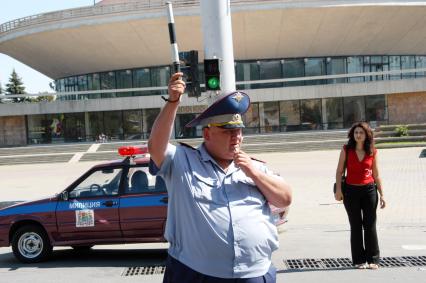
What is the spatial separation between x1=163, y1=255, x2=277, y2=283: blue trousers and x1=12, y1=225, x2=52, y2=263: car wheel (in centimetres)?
621

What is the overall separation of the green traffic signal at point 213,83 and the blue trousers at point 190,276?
705cm

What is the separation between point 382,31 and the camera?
162 feet

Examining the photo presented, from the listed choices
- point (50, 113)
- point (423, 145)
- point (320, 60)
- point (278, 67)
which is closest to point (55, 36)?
point (50, 113)

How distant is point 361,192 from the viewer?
746cm

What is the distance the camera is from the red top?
7484 mm

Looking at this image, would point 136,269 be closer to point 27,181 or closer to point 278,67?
point 27,181

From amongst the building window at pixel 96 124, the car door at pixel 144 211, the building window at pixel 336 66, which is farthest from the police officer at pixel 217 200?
the building window at pixel 336 66

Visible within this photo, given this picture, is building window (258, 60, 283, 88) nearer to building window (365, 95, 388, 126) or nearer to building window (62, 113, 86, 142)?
building window (365, 95, 388, 126)

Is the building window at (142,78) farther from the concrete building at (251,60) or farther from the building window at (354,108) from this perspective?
the building window at (354,108)

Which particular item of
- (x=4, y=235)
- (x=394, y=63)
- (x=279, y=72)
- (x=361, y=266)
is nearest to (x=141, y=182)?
(x=4, y=235)

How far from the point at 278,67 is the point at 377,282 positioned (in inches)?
1860

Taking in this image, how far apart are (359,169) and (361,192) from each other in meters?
0.29

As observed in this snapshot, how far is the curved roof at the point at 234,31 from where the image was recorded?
45.0 m

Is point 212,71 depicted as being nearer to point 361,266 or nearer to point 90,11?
point 361,266
